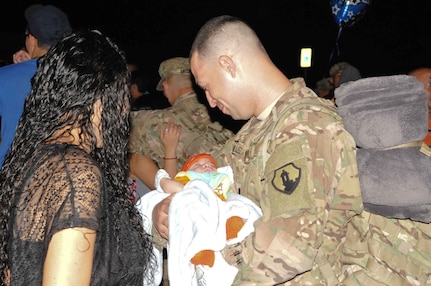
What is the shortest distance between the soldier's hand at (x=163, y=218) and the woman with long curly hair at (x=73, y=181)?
357mm

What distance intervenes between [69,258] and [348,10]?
20.1ft

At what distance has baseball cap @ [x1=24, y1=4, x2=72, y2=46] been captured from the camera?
3898mm

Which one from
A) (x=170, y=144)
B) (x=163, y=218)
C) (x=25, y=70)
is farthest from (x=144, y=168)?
(x=163, y=218)

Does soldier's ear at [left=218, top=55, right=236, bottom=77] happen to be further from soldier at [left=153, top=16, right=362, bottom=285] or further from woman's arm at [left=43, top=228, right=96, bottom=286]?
woman's arm at [left=43, top=228, right=96, bottom=286]

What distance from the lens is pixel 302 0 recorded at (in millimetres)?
18438

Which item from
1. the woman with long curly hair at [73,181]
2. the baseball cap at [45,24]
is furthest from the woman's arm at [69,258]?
the baseball cap at [45,24]

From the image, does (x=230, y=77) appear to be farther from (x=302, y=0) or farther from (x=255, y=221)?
(x=302, y=0)

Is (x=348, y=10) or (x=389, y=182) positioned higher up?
(x=348, y=10)

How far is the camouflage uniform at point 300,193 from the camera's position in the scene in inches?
78.9

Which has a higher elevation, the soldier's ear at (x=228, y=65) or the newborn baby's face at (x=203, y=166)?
the soldier's ear at (x=228, y=65)

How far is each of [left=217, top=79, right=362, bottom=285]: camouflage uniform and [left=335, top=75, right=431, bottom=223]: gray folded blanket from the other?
0.23 ft

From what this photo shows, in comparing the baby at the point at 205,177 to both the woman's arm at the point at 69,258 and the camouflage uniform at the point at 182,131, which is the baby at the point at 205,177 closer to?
the woman's arm at the point at 69,258

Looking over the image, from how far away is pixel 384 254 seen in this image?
7.54 ft

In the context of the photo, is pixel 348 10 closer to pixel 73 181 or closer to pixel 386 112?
pixel 386 112
